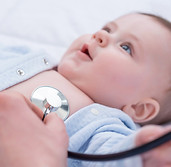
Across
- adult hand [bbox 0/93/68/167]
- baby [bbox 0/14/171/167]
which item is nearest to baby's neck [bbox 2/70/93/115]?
baby [bbox 0/14/171/167]

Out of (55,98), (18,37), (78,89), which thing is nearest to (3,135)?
(55,98)

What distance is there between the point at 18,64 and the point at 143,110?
0.38 m

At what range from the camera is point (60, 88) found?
34.4 inches

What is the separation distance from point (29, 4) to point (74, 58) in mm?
535

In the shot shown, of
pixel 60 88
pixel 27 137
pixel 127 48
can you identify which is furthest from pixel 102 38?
pixel 27 137

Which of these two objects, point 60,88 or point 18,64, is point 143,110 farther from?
point 18,64

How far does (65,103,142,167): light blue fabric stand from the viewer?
0.72 meters

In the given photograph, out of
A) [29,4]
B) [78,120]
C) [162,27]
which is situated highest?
[162,27]

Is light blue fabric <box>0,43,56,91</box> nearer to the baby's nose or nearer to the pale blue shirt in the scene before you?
the pale blue shirt

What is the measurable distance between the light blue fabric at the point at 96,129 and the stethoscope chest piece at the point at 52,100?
0.03 m

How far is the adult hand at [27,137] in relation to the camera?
546 millimetres

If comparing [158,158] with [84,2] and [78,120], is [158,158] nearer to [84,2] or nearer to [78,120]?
[78,120]

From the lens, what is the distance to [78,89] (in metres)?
0.90

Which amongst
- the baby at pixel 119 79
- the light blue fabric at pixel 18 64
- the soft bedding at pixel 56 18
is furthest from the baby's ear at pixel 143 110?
the soft bedding at pixel 56 18
